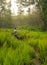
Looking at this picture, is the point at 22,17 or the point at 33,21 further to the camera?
the point at 22,17

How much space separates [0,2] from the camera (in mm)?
31078

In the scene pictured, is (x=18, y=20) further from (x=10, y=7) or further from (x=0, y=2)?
(x=0, y=2)

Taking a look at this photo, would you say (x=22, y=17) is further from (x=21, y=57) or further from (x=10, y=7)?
(x=21, y=57)

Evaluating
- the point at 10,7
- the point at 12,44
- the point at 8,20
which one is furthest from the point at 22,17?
the point at 12,44

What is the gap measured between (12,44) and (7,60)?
6.82 ft

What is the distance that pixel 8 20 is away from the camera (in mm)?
30109

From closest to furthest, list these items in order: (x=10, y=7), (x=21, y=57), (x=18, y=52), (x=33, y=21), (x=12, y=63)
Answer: (x=12, y=63) < (x=21, y=57) < (x=18, y=52) < (x=33, y=21) < (x=10, y=7)

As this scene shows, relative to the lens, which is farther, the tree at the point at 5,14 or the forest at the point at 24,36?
the tree at the point at 5,14

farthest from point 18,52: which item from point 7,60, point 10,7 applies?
point 10,7

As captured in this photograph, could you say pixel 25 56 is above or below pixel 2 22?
above

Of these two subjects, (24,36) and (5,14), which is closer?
(24,36)

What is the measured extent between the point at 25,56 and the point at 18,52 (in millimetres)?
406

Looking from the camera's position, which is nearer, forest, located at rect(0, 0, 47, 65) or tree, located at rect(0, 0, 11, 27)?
forest, located at rect(0, 0, 47, 65)

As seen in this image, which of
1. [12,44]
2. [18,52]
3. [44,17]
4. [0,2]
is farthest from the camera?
[0,2]
